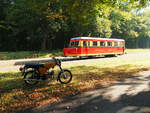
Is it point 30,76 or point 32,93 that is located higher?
point 30,76

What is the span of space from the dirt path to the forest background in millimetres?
7054

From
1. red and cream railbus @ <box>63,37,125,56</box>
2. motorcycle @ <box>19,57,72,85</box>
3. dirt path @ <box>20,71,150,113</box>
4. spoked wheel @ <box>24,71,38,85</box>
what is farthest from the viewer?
red and cream railbus @ <box>63,37,125,56</box>

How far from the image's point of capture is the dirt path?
3.65 metres

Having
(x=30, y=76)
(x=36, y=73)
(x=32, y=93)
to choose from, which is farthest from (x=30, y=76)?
(x=32, y=93)

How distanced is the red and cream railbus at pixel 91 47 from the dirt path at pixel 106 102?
11.9 meters

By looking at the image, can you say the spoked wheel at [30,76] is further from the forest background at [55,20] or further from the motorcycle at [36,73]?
the forest background at [55,20]

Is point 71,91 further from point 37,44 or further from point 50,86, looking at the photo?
point 37,44

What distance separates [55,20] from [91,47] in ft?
33.8

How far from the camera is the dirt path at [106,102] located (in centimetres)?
365

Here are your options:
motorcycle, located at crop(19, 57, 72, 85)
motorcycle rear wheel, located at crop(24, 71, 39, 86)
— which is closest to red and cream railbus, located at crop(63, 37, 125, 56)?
motorcycle, located at crop(19, 57, 72, 85)

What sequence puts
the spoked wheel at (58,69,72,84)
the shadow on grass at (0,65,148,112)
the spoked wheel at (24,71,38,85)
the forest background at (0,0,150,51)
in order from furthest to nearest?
the forest background at (0,0,150,51)
the spoked wheel at (58,69,72,84)
the spoked wheel at (24,71,38,85)
the shadow on grass at (0,65,148,112)

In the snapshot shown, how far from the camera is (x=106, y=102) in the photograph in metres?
4.16

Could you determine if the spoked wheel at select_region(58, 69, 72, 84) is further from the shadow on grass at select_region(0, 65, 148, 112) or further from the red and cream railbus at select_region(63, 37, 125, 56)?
the red and cream railbus at select_region(63, 37, 125, 56)

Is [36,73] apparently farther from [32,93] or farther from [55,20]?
[55,20]
